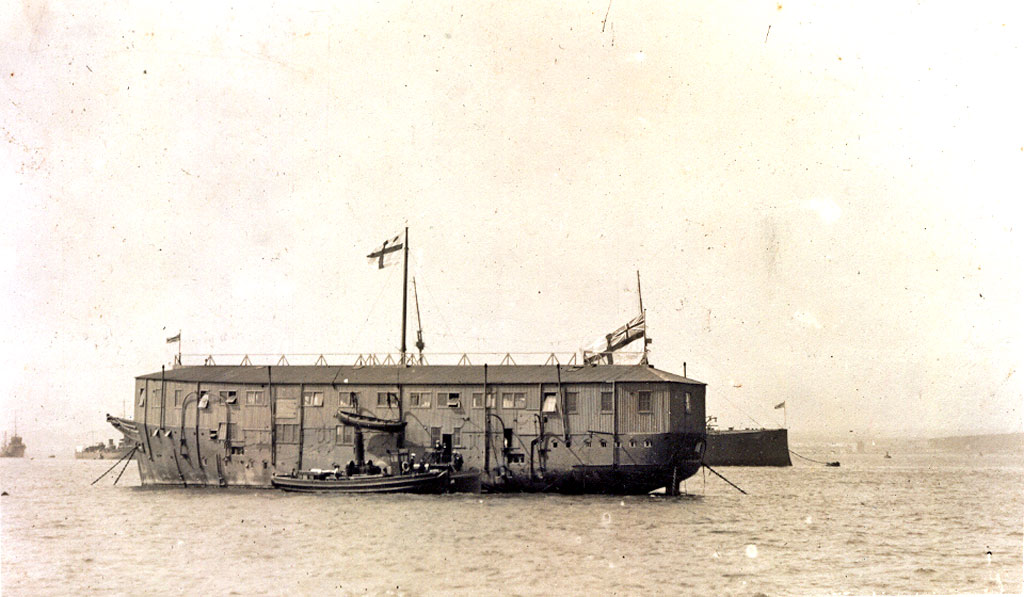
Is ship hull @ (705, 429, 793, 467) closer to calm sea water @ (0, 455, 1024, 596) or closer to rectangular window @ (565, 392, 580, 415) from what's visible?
calm sea water @ (0, 455, 1024, 596)

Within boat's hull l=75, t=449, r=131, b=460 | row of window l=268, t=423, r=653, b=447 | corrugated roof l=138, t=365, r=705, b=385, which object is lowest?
boat's hull l=75, t=449, r=131, b=460

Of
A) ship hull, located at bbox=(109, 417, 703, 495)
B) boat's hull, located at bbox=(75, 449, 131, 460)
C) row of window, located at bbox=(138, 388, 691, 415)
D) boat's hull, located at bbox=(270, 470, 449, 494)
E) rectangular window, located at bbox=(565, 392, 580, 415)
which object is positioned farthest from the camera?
boat's hull, located at bbox=(75, 449, 131, 460)

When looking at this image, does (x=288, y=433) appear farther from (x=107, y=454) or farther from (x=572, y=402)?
(x=107, y=454)

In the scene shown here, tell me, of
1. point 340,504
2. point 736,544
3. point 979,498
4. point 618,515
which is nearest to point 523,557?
point 736,544

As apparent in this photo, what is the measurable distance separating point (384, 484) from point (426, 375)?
305 inches

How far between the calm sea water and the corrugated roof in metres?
7.06

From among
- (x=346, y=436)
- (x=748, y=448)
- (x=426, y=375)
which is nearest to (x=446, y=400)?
(x=426, y=375)

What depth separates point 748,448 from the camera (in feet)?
359

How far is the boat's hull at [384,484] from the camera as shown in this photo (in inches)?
2106

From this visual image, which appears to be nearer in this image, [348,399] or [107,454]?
[348,399]

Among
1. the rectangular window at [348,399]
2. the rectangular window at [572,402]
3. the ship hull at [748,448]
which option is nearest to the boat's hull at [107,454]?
the ship hull at [748,448]

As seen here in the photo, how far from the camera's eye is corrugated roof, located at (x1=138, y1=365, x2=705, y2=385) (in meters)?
55.8

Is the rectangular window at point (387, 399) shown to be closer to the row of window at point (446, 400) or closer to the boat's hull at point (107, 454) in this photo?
the row of window at point (446, 400)

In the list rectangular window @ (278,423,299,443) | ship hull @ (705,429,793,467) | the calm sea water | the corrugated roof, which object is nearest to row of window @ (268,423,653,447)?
rectangular window @ (278,423,299,443)
